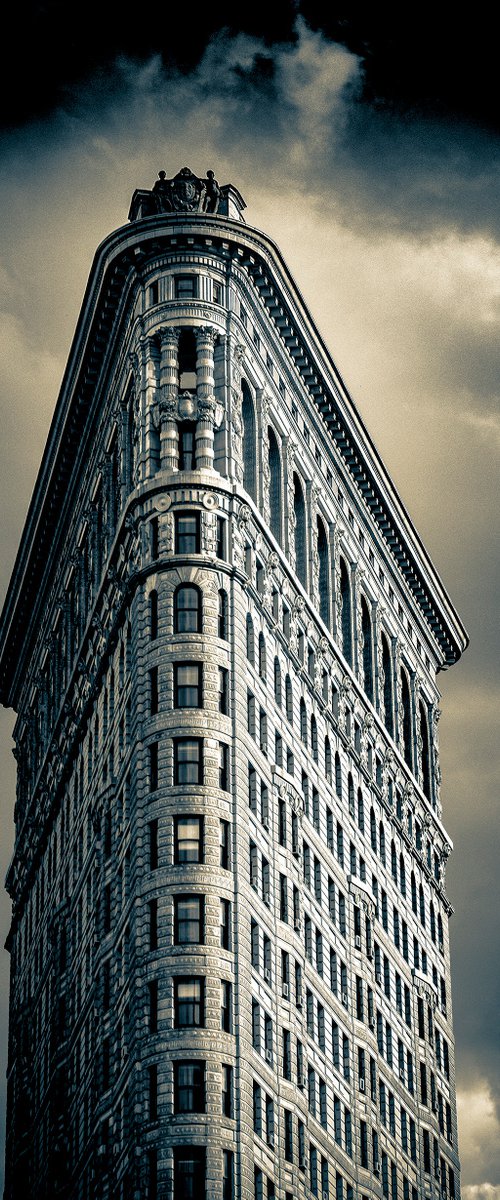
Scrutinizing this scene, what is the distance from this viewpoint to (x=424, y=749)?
197 meters

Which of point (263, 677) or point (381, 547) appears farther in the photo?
point (381, 547)

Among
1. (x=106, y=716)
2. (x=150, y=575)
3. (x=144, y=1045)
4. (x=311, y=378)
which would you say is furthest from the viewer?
(x=311, y=378)

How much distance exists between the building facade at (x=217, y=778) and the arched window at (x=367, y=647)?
214 millimetres

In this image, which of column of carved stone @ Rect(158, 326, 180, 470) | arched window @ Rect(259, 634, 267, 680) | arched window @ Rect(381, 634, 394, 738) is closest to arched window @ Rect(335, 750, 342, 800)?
arched window @ Rect(259, 634, 267, 680)

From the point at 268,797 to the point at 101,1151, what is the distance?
61.4ft

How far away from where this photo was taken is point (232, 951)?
138 meters

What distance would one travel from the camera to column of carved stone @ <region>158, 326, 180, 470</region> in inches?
5910

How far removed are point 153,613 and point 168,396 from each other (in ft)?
38.7

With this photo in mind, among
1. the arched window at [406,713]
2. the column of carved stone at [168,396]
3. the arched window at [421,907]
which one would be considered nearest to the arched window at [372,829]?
the arched window at [421,907]

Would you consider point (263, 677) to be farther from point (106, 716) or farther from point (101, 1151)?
point (101, 1151)

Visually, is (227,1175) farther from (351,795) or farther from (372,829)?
(372,829)

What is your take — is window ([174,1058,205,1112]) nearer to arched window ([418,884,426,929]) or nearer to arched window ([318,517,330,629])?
arched window ([318,517,330,629])

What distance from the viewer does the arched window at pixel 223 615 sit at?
479 feet

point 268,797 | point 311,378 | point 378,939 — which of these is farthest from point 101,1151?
point 311,378
